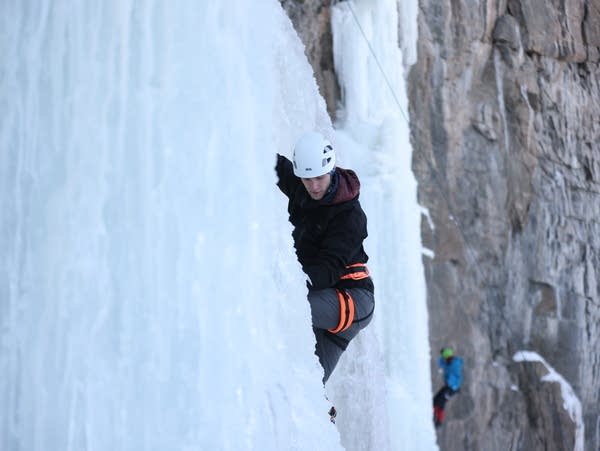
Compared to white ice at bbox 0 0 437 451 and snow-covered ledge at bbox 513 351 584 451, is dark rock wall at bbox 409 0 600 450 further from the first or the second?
white ice at bbox 0 0 437 451

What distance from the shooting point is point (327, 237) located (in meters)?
2.84

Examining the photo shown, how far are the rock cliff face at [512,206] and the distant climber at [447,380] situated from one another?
0.55ft

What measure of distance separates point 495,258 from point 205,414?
889 centimetres

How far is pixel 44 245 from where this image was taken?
1.98 m

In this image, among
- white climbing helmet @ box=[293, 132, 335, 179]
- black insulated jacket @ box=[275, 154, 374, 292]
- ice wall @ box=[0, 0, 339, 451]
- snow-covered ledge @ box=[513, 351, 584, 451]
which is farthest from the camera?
snow-covered ledge @ box=[513, 351, 584, 451]

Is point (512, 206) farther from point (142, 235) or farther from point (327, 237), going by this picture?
point (142, 235)

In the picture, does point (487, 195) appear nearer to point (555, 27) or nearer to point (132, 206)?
point (555, 27)

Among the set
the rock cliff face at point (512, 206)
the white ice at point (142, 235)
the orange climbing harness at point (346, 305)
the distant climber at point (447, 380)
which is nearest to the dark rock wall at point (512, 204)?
the rock cliff face at point (512, 206)

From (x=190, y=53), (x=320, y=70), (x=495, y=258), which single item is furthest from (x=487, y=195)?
(x=190, y=53)

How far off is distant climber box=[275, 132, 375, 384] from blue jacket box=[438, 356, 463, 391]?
252 inches

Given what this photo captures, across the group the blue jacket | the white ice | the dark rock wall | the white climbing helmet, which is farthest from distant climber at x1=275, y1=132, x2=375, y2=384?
the dark rock wall

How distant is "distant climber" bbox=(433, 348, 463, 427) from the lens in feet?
29.9

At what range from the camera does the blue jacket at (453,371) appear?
9.09 metres

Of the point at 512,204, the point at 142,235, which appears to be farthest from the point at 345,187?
the point at 512,204
